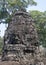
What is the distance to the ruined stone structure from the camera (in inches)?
412

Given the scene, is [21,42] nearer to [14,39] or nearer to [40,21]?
[14,39]

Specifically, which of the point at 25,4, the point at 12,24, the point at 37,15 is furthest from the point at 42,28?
the point at 12,24

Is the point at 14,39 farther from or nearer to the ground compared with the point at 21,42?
farther from the ground

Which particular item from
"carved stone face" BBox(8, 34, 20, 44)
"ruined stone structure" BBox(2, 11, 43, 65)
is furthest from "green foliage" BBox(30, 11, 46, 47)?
"carved stone face" BBox(8, 34, 20, 44)

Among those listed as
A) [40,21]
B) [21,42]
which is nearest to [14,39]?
[21,42]

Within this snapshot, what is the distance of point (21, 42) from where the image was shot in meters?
10.7

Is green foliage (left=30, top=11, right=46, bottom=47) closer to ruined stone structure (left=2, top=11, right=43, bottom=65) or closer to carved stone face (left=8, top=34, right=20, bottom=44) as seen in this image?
ruined stone structure (left=2, top=11, right=43, bottom=65)

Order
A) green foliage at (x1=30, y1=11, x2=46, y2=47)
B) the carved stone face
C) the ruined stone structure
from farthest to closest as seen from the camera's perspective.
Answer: green foliage at (x1=30, y1=11, x2=46, y2=47)
the carved stone face
the ruined stone structure

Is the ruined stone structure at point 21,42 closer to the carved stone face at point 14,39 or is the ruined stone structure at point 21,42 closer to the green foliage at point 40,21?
the carved stone face at point 14,39

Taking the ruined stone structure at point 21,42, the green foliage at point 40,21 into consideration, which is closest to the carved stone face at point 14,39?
the ruined stone structure at point 21,42

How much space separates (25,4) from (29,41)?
1339cm

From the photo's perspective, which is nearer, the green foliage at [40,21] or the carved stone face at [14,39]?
the carved stone face at [14,39]

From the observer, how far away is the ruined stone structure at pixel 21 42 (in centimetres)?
1048

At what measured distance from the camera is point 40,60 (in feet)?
34.9
